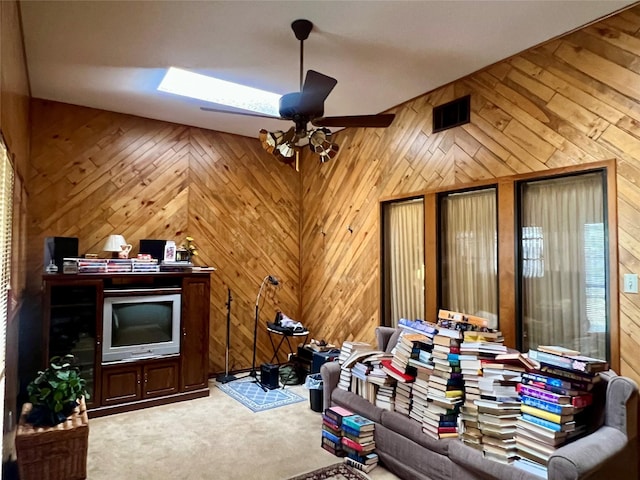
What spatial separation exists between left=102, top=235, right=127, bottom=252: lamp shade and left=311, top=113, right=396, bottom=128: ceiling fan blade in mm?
2696

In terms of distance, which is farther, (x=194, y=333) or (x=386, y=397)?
(x=194, y=333)

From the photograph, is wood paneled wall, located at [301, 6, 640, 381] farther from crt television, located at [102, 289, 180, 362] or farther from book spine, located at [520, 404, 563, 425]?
crt television, located at [102, 289, 180, 362]

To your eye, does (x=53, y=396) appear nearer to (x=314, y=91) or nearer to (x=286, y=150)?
(x=286, y=150)

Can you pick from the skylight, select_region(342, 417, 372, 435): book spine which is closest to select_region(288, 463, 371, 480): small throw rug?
select_region(342, 417, 372, 435): book spine

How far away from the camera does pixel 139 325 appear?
4234 millimetres

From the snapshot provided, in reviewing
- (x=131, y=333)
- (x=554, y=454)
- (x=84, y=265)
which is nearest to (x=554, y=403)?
(x=554, y=454)

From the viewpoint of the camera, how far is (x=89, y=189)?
14.9 ft

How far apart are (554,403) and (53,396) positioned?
3188 mm

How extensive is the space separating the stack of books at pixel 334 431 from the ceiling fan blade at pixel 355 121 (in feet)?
7.30

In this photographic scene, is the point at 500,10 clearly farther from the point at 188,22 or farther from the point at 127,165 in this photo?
the point at 127,165

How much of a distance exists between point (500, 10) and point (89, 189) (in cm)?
426

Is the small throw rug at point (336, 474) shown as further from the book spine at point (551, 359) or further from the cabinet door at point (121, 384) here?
the cabinet door at point (121, 384)

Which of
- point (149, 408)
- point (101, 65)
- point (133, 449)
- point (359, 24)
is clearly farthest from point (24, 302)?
point (359, 24)

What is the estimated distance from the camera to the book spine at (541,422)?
89.4 inches
